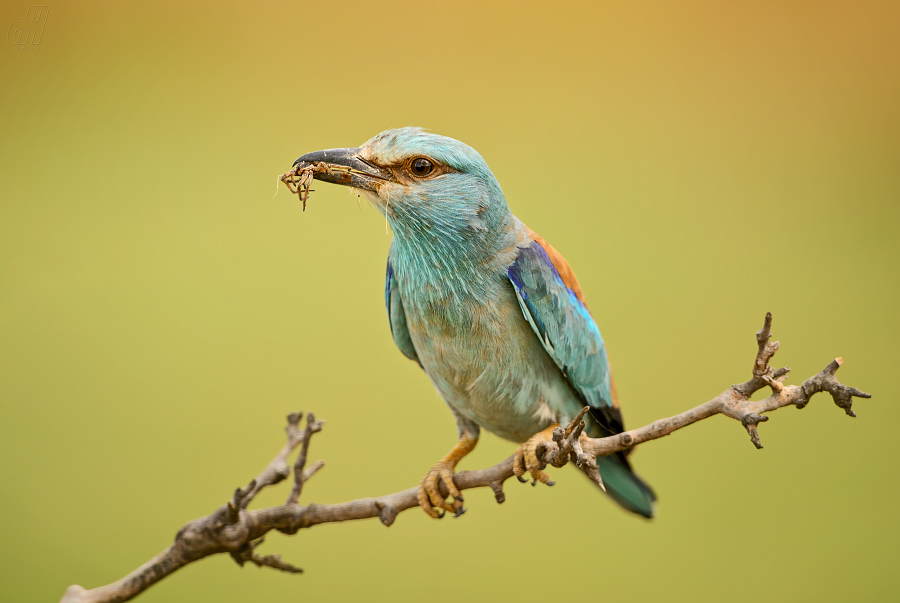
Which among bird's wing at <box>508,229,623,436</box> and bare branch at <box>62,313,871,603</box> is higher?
bird's wing at <box>508,229,623,436</box>

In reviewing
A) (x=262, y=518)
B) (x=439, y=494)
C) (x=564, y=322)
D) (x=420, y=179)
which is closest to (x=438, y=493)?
(x=439, y=494)

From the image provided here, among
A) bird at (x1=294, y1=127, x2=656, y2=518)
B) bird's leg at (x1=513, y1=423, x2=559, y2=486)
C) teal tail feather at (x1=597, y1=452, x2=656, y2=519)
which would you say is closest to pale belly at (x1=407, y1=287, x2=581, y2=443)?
bird at (x1=294, y1=127, x2=656, y2=518)

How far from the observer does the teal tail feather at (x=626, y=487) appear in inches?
84.0

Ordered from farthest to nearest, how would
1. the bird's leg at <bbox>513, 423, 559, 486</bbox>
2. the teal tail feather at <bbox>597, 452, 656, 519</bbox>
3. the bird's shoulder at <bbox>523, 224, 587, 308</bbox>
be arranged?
the teal tail feather at <bbox>597, 452, 656, 519</bbox> < the bird's shoulder at <bbox>523, 224, 587, 308</bbox> < the bird's leg at <bbox>513, 423, 559, 486</bbox>

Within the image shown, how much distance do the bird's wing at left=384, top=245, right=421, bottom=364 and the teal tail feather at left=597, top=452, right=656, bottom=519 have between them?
68cm

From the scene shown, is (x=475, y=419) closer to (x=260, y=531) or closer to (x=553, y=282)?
(x=553, y=282)

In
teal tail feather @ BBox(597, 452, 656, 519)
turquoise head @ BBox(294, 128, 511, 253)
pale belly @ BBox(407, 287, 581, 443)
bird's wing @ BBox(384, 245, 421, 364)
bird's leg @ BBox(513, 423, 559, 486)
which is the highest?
turquoise head @ BBox(294, 128, 511, 253)

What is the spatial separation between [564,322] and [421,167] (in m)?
0.54

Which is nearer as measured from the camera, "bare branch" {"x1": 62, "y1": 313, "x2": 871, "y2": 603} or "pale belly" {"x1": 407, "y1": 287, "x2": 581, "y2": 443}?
"bare branch" {"x1": 62, "y1": 313, "x2": 871, "y2": 603}

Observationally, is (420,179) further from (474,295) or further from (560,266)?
(560,266)

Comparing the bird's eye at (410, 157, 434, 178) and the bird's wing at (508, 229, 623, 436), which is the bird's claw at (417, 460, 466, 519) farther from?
the bird's eye at (410, 157, 434, 178)

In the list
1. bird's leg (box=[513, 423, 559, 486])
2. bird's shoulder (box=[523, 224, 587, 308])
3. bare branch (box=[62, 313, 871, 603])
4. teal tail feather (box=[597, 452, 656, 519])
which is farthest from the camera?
teal tail feather (box=[597, 452, 656, 519])

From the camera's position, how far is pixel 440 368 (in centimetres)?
185

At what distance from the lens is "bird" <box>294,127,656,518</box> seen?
169 cm
